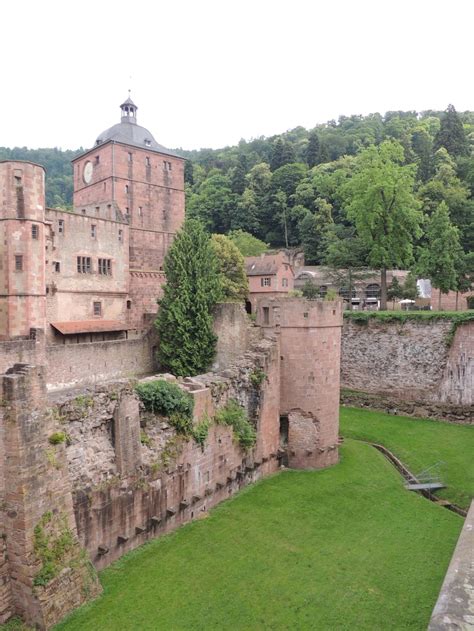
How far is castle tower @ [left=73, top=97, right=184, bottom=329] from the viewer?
37.6 metres

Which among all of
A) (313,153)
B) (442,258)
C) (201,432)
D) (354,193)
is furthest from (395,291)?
(313,153)

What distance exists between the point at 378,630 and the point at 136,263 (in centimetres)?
3229

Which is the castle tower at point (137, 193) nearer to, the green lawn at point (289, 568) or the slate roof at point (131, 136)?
the slate roof at point (131, 136)

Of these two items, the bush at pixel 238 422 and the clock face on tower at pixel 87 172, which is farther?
the clock face on tower at pixel 87 172

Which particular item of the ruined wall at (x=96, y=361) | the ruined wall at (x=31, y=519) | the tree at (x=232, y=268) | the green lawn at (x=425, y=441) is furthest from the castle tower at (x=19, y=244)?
the tree at (x=232, y=268)

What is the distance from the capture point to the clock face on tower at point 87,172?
A: 138ft

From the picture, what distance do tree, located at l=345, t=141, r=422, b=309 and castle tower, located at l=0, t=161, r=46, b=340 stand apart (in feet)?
69.3

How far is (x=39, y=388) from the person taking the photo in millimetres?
10281

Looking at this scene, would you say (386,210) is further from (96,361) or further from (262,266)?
(96,361)

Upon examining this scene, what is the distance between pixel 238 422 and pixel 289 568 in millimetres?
5378

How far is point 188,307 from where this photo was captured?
96.0 ft

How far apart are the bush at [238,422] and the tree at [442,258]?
75.2 ft

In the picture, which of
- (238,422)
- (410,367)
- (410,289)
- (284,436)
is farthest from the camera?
(410,289)

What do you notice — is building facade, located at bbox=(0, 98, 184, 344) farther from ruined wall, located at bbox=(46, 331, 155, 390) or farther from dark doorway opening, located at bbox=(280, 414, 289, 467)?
dark doorway opening, located at bbox=(280, 414, 289, 467)
